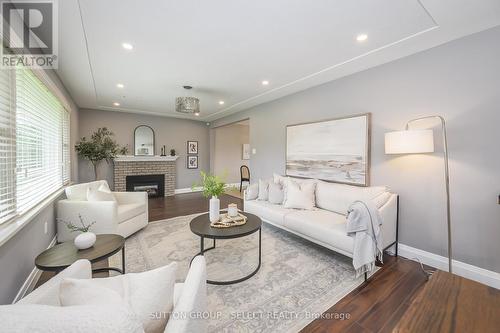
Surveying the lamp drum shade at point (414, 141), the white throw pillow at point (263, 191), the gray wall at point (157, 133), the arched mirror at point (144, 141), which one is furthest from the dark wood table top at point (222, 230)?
the gray wall at point (157, 133)

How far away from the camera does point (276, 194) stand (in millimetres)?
3629

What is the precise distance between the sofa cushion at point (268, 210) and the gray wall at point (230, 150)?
3913mm

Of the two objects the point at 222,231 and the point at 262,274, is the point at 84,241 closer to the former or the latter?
the point at 222,231

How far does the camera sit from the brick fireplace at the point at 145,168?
5.92m

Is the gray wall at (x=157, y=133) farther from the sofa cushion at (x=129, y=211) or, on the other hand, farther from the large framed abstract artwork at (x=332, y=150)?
the large framed abstract artwork at (x=332, y=150)

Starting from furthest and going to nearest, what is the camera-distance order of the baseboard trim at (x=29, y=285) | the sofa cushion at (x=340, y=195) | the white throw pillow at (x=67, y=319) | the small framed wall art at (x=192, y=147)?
1. the small framed wall art at (x=192, y=147)
2. the sofa cushion at (x=340, y=195)
3. the baseboard trim at (x=29, y=285)
4. the white throw pillow at (x=67, y=319)

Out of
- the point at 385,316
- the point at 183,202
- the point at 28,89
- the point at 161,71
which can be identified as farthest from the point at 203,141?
the point at 385,316

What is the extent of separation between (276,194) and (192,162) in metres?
4.48

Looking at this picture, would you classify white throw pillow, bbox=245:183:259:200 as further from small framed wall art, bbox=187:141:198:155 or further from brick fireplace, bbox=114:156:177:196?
A: small framed wall art, bbox=187:141:198:155

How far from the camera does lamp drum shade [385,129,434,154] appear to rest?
221cm

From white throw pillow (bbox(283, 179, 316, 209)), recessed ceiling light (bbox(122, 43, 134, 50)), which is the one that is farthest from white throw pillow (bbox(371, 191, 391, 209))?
recessed ceiling light (bbox(122, 43, 134, 50))

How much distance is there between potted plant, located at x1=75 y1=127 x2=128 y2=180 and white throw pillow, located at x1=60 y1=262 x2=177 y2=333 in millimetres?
5245

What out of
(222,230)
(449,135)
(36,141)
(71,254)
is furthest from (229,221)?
(449,135)

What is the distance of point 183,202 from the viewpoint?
5574 millimetres
